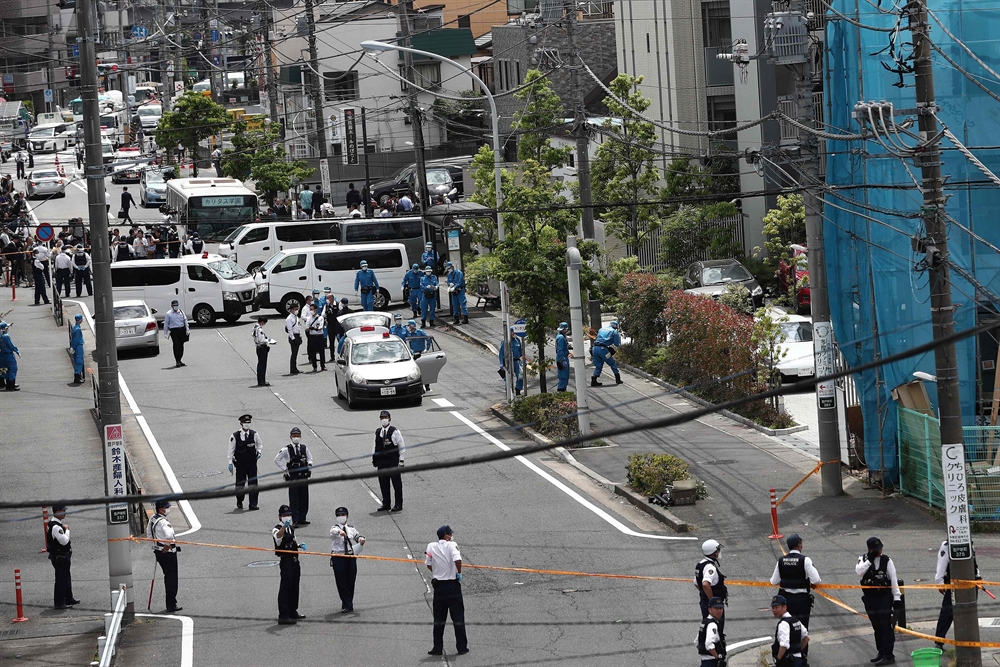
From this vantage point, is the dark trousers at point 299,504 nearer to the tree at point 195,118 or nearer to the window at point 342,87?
the tree at point 195,118

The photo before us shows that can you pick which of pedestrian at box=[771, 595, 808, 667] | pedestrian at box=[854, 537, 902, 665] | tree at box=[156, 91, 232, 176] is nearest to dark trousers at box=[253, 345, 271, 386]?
pedestrian at box=[854, 537, 902, 665]

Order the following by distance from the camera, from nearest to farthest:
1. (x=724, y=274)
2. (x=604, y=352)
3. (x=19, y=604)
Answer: (x=19, y=604), (x=604, y=352), (x=724, y=274)

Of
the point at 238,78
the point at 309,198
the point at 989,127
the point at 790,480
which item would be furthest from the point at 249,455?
the point at 238,78

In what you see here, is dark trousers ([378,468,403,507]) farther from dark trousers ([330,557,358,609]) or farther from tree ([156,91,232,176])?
tree ([156,91,232,176])

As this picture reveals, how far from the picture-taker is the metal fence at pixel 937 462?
1852 cm

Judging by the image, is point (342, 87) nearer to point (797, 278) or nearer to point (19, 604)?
point (797, 278)

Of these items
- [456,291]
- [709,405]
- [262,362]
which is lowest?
[709,405]

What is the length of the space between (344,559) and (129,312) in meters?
19.9

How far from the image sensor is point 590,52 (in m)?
56.1

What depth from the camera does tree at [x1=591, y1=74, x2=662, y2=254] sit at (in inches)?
1527

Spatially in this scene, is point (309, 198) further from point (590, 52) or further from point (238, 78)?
point (238, 78)

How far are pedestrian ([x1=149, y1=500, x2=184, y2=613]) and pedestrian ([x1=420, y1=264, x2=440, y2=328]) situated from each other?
63.7 feet

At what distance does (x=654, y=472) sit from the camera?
2080 centimetres

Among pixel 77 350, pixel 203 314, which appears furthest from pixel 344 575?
pixel 203 314
